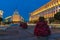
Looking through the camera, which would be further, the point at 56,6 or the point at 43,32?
the point at 56,6

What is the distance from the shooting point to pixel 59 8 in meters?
107

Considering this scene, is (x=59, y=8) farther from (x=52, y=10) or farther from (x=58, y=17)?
(x=58, y=17)

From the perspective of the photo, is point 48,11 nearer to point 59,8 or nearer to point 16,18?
point 59,8

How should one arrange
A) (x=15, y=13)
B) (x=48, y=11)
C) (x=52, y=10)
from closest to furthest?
(x=52, y=10) < (x=48, y=11) < (x=15, y=13)

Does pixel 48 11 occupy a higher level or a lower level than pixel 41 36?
higher

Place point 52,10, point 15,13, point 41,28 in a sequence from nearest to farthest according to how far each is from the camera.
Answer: point 41,28 → point 52,10 → point 15,13

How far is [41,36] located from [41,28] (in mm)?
526

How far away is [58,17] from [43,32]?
209 feet

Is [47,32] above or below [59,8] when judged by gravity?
below

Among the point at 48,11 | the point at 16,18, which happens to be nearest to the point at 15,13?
the point at 16,18

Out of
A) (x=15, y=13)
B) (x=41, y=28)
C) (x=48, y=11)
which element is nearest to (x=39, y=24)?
(x=41, y=28)

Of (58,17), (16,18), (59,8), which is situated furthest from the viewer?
(16,18)

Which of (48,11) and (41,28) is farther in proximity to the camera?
(48,11)

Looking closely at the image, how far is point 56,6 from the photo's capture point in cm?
11062
